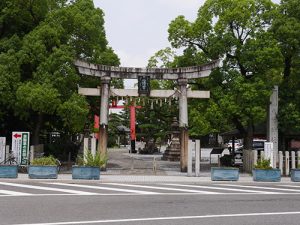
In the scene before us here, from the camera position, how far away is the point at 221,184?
759 inches

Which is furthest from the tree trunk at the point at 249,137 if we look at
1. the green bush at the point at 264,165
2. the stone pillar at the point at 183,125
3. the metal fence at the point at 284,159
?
the green bush at the point at 264,165

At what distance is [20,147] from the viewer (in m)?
22.0

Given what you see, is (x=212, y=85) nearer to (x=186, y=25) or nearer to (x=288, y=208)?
(x=186, y=25)

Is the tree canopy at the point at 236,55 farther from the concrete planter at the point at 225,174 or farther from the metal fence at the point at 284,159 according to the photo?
the concrete planter at the point at 225,174

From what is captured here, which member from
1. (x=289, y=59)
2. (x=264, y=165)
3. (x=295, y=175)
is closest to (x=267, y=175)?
(x=264, y=165)

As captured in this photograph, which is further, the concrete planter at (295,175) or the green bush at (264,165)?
the concrete planter at (295,175)

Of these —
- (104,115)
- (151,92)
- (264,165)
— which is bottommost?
(264,165)

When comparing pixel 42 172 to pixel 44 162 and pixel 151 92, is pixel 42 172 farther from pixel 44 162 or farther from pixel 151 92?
pixel 151 92

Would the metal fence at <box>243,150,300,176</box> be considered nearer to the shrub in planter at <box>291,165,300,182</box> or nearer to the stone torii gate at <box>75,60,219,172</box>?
the shrub in planter at <box>291,165,300,182</box>

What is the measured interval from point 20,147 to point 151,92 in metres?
7.91

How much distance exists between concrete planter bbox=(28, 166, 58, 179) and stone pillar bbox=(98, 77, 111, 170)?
457 centimetres

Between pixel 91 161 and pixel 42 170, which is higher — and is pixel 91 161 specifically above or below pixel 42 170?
above

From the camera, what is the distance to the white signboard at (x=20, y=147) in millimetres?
21969

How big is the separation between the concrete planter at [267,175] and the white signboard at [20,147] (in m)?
11.7
